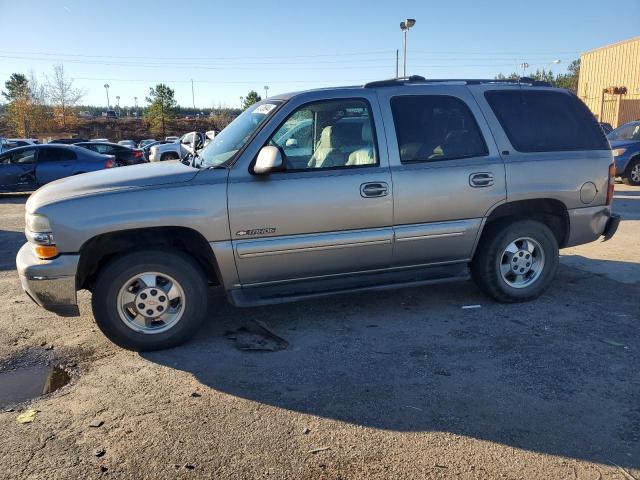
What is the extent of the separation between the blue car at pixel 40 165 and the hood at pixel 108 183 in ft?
36.6

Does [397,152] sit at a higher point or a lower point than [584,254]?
higher

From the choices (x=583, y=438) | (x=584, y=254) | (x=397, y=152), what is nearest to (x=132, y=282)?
(x=397, y=152)

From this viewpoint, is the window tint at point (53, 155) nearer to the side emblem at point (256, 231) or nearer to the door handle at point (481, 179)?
the side emblem at point (256, 231)

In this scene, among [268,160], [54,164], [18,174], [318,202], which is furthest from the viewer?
[54,164]

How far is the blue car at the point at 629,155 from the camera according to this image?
13.6 m

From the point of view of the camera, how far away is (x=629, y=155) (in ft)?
44.8

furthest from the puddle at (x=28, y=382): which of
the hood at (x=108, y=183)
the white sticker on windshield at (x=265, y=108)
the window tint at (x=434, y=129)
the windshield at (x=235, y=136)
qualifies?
→ the window tint at (x=434, y=129)

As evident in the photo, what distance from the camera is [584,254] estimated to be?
709cm

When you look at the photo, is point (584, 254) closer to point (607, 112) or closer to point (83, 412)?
point (83, 412)

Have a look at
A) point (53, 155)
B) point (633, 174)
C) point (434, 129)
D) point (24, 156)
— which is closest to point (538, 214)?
point (434, 129)

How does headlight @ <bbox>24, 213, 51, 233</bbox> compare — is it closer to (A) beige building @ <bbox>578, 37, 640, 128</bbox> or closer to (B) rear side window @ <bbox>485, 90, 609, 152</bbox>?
(B) rear side window @ <bbox>485, 90, 609, 152</bbox>

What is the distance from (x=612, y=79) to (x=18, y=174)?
36022mm

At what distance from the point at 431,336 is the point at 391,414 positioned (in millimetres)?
1295

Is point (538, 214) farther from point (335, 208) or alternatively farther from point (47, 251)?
point (47, 251)
